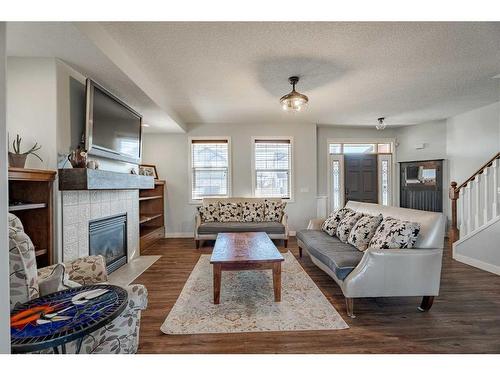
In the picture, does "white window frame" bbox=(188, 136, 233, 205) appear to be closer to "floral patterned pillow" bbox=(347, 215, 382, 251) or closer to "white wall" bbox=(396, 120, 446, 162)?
"floral patterned pillow" bbox=(347, 215, 382, 251)

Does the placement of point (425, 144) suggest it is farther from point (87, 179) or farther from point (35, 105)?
point (35, 105)

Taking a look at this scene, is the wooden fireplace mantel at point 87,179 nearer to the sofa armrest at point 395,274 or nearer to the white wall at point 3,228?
the white wall at point 3,228

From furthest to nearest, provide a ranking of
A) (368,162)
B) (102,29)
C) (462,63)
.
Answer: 1. (368,162)
2. (462,63)
3. (102,29)

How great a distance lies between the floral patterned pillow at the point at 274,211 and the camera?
16.3 feet

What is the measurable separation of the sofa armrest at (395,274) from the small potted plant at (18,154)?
9.66 feet

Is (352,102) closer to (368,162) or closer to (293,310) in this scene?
(368,162)

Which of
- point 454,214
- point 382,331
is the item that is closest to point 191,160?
point 382,331

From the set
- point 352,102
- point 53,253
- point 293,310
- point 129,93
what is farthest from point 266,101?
point 53,253

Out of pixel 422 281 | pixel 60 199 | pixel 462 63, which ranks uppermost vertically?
pixel 462 63

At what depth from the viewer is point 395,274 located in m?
2.10

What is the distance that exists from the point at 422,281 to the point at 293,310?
3.84ft

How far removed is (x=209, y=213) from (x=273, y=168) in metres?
1.82

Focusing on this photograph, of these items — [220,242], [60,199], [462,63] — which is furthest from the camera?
[220,242]

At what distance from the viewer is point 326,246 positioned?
2809mm
